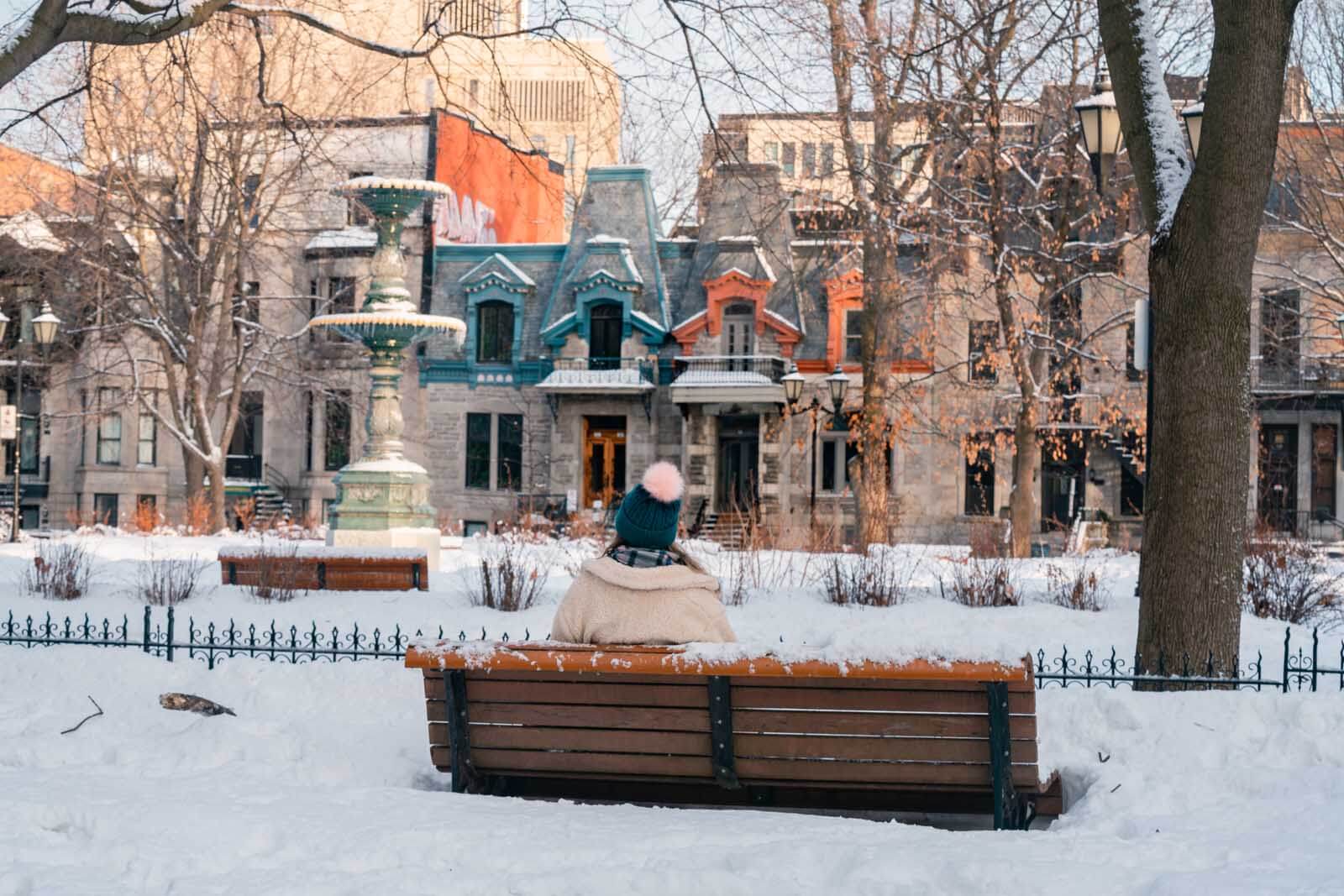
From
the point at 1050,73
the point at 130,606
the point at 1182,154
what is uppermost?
the point at 1050,73

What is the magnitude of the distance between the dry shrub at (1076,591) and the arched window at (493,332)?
24.8 metres

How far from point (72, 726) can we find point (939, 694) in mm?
4868

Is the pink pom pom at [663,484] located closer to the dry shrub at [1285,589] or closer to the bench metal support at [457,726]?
the bench metal support at [457,726]

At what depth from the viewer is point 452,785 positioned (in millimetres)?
6461

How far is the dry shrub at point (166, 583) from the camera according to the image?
45.6ft

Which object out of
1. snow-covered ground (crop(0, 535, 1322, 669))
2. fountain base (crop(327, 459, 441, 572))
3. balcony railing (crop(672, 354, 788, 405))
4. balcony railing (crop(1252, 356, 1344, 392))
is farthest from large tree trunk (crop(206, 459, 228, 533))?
balcony railing (crop(1252, 356, 1344, 392))

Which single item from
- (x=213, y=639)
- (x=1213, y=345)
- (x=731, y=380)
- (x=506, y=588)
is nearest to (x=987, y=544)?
(x=506, y=588)

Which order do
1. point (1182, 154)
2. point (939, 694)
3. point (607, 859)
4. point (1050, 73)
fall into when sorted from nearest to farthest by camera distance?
point (607, 859), point (939, 694), point (1182, 154), point (1050, 73)

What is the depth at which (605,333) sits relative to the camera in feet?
121

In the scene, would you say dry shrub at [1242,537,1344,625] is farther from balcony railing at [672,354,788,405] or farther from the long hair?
balcony railing at [672,354,788,405]

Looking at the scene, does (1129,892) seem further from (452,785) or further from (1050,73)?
(1050,73)

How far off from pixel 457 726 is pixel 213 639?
4.15 metres

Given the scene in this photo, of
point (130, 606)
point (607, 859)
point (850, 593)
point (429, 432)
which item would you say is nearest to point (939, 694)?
point (607, 859)

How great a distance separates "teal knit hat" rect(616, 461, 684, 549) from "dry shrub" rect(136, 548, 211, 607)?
865 centimetres
